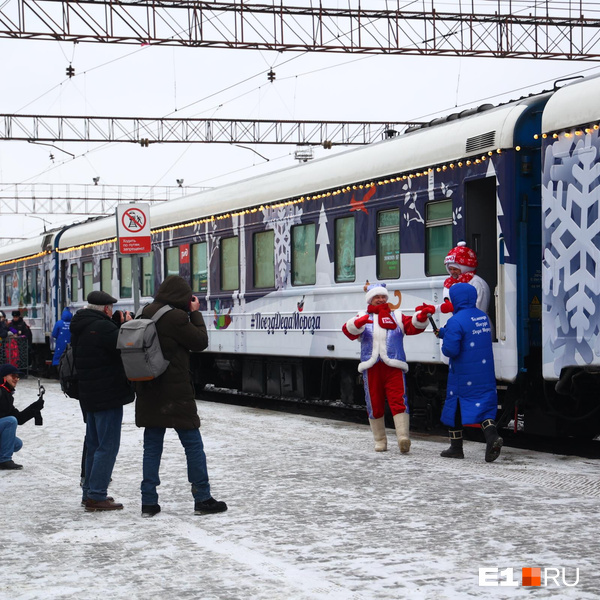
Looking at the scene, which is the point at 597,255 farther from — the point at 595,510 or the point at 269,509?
the point at 269,509

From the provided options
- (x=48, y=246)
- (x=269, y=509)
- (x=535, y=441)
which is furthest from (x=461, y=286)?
(x=48, y=246)

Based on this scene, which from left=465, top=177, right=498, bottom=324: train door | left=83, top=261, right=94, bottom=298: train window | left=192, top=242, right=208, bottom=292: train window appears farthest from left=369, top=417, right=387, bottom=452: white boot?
left=83, top=261, right=94, bottom=298: train window

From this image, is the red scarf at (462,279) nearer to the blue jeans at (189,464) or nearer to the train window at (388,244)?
the train window at (388,244)

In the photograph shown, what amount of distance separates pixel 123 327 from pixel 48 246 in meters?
18.6

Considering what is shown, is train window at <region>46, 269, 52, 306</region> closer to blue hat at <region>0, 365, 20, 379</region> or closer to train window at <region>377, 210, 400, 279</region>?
train window at <region>377, 210, 400, 279</region>

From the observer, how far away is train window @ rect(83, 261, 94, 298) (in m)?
22.7

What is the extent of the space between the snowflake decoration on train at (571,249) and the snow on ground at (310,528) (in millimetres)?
1048

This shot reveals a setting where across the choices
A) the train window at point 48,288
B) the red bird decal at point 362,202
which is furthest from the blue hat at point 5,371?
the train window at point 48,288

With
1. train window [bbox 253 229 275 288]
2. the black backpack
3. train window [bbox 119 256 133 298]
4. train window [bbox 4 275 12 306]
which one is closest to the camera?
the black backpack

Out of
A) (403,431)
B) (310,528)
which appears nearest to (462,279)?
(403,431)

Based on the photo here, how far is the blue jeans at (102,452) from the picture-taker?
7941 mm

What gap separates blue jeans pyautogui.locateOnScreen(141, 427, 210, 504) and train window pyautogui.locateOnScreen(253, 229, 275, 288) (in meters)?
8.05

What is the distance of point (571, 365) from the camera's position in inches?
394

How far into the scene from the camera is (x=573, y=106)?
10.1 m
